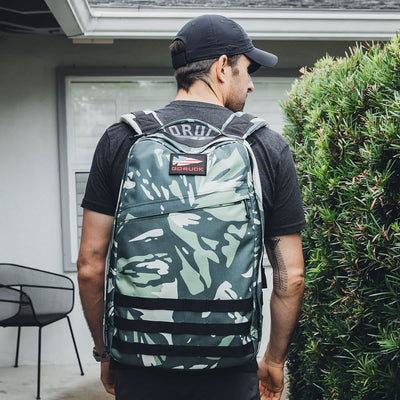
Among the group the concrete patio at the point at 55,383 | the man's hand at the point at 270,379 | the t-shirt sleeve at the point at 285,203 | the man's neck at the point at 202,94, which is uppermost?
the man's neck at the point at 202,94

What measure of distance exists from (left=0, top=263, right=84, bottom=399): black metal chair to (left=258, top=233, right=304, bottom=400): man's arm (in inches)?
131

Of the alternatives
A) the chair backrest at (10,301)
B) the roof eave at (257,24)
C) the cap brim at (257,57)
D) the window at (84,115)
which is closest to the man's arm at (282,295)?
the cap brim at (257,57)

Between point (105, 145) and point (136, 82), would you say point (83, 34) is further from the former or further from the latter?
point (105, 145)

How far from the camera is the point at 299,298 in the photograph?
196 centimetres

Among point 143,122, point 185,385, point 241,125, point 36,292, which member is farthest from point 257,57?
point 36,292

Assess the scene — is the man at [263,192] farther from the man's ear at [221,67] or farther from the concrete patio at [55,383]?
the concrete patio at [55,383]

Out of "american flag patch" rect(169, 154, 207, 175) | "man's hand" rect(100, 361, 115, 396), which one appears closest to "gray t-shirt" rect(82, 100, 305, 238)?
"american flag patch" rect(169, 154, 207, 175)

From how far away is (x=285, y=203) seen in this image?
6.14ft

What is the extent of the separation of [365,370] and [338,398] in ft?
1.16

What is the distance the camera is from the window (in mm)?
5754

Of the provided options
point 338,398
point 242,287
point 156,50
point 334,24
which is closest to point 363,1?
point 334,24

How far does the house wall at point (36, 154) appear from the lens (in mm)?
5703

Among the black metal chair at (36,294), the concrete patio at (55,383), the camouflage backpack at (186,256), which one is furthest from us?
the black metal chair at (36,294)

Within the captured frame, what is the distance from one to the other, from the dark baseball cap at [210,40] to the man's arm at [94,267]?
56 centimetres
